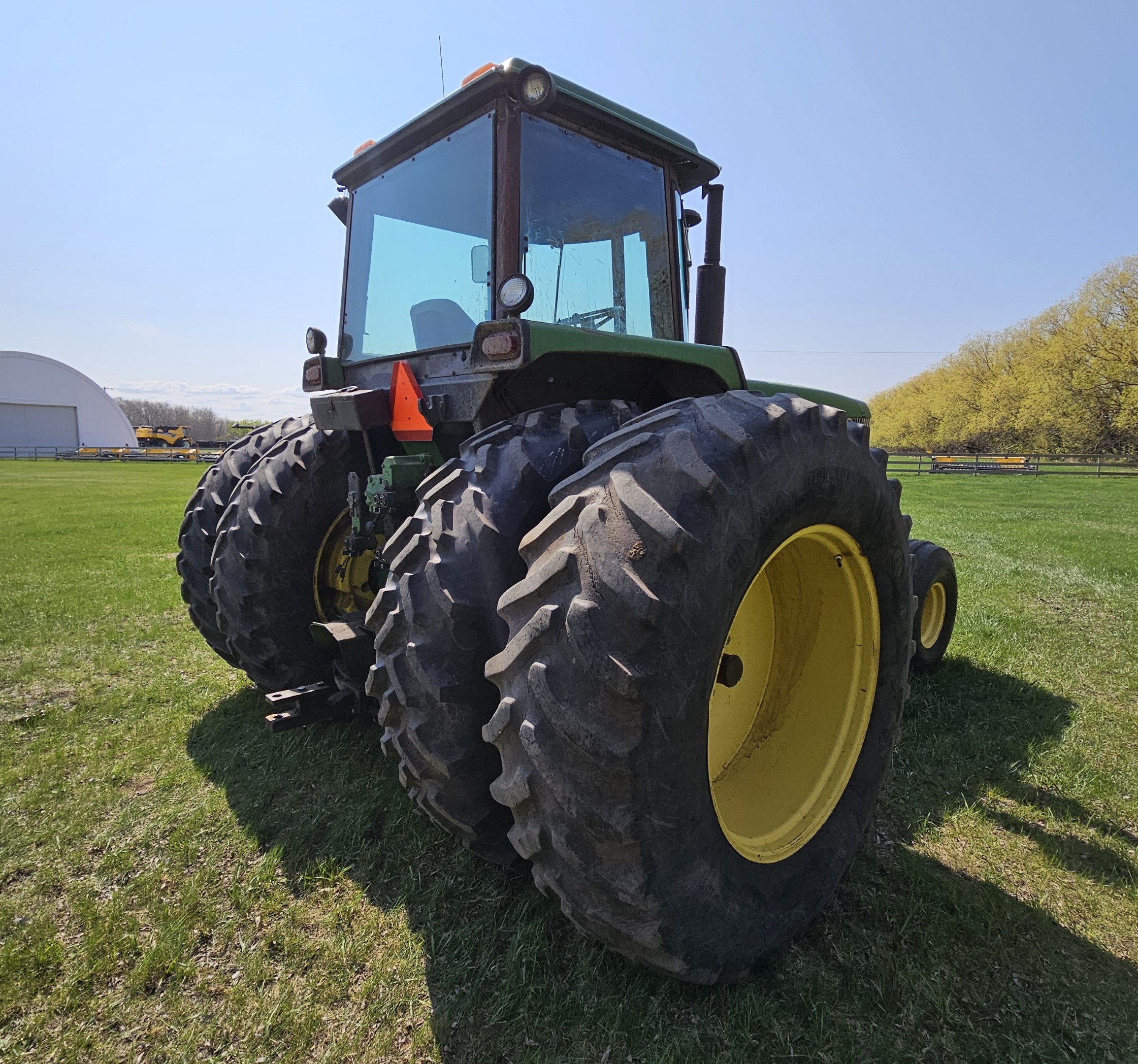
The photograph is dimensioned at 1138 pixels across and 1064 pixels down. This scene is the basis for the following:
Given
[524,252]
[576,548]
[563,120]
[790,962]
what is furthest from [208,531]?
[790,962]

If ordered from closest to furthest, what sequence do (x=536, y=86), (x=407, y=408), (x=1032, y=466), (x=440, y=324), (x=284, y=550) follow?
(x=536, y=86) < (x=407, y=408) < (x=440, y=324) < (x=284, y=550) < (x=1032, y=466)

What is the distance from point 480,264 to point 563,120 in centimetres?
58

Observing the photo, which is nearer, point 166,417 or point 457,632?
point 457,632

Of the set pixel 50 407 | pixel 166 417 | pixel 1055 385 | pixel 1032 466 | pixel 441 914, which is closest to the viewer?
pixel 441 914

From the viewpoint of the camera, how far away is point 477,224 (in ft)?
8.10

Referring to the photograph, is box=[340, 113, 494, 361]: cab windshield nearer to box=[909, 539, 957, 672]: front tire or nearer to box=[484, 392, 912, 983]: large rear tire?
box=[484, 392, 912, 983]: large rear tire

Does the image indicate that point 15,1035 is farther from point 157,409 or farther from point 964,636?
point 157,409

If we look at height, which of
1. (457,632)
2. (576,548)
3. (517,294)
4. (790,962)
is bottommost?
(790,962)

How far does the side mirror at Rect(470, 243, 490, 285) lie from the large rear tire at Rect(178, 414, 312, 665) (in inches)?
48.4

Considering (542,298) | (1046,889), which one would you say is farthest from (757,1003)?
(542,298)

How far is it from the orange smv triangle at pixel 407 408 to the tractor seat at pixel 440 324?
6.9 inches

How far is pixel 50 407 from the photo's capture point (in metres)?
60.3

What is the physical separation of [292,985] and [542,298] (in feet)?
7.09

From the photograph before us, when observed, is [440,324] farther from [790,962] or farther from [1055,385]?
[1055,385]
